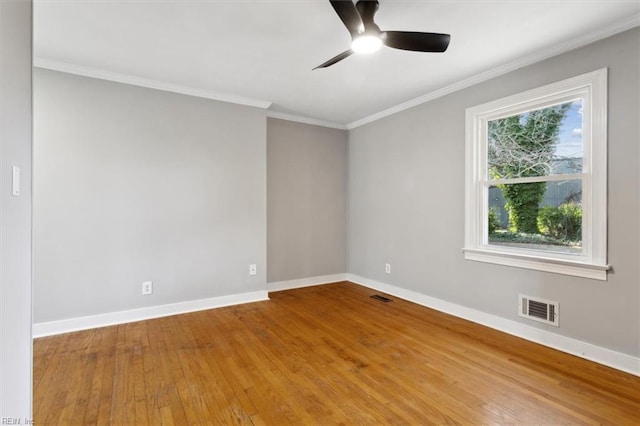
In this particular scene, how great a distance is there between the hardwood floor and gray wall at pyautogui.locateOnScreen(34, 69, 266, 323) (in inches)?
18.6

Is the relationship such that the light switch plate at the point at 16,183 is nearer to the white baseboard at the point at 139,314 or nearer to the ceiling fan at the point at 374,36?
the ceiling fan at the point at 374,36

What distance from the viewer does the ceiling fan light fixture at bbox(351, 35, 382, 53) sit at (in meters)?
2.02

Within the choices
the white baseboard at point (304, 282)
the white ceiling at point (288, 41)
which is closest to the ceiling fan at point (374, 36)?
the white ceiling at point (288, 41)

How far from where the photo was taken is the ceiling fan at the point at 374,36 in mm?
1919

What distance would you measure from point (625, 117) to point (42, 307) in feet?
17.2

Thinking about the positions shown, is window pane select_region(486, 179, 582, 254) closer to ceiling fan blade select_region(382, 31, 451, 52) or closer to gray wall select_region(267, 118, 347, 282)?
ceiling fan blade select_region(382, 31, 451, 52)

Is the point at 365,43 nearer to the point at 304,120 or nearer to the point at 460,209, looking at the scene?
the point at 460,209

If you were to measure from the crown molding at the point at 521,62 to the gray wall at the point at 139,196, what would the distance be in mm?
1966

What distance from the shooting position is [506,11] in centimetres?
212

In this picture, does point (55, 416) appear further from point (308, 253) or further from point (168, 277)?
point (308, 253)

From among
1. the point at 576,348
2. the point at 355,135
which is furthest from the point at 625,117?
the point at 355,135

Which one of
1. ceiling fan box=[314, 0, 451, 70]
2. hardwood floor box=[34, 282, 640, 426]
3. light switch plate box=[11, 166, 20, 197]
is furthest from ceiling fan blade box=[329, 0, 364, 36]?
hardwood floor box=[34, 282, 640, 426]

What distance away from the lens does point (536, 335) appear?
9.07 ft

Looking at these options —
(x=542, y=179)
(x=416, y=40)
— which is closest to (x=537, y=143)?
(x=542, y=179)
